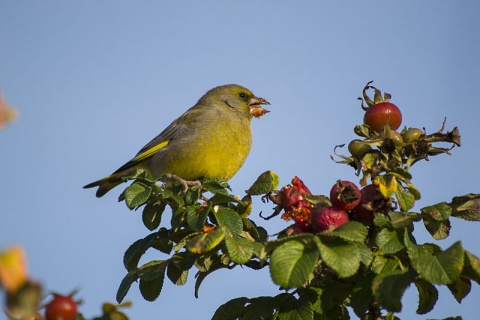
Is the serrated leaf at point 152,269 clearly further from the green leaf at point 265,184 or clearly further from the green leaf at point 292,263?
the green leaf at point 292,263

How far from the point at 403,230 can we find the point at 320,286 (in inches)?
21.6

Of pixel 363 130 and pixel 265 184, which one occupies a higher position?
pixel 363 130

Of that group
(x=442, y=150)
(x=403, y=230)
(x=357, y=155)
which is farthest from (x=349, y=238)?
(x=442, y=150)

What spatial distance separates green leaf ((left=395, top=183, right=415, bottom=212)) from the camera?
273cm

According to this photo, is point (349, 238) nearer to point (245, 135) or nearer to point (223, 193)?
point (223, 193)

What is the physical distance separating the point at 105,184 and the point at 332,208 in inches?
171

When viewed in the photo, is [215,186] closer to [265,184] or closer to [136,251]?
[265,184]

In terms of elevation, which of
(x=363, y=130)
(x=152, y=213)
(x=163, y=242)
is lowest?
(x=163, y=242)

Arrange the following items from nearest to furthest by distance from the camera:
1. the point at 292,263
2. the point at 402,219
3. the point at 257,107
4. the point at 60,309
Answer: the point at 60,309 → the point at 292,263 → the point at 402,219 → the point at 257,107

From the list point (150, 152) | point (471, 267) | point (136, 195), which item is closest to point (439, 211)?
point (471, 267)

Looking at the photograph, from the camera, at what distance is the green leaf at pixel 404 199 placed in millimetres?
2730

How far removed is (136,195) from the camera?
10.8ft

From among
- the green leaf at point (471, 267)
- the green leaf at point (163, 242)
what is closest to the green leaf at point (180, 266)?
the green leaf at point (163, 242)

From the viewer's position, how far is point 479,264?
225 centimetres
